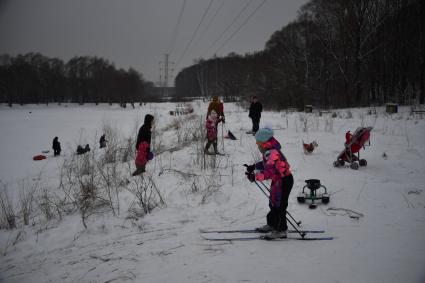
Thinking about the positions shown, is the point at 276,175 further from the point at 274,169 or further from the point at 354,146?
the point at 354,146

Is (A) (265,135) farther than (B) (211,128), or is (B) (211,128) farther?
(B) (211,128)

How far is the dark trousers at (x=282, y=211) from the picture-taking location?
12.6 ft

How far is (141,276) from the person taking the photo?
3.21 m

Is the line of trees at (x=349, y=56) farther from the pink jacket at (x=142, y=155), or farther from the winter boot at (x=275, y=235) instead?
the winter boot at (x=275, y=235)

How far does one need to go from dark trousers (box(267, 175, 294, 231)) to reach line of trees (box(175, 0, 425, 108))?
20.2 meters

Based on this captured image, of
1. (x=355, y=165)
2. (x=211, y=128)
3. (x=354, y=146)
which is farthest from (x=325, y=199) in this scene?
(x=211, y=128)

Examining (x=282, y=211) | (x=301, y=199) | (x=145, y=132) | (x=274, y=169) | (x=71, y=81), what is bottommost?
(x=301, y=199)

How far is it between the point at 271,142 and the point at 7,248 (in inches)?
169

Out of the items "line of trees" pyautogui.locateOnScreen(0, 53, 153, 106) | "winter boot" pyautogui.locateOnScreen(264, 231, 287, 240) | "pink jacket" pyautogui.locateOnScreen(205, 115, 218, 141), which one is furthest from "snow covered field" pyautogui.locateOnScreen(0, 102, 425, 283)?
"line of trees" pyautogui.locateOnScreen(0, 53, 153, 106)

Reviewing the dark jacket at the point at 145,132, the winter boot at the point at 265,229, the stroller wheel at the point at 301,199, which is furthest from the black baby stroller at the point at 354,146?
the dark jacket at the point at 145,132

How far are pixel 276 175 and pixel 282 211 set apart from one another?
1.78 feet

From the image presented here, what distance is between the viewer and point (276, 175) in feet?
12.6

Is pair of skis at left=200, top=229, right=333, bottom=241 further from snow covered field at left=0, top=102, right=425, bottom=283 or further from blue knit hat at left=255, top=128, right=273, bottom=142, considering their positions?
blue knit hat at left=255, top=128, right=273, bottom=142

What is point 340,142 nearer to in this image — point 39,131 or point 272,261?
point 272,261
